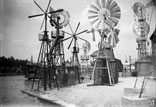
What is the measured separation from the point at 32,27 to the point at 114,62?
823cm

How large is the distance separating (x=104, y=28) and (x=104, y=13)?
1022mm

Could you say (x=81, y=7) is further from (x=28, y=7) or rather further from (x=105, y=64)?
(x=105, y=64)

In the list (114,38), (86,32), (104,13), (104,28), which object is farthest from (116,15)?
(86,32)

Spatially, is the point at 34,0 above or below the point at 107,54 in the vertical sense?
above

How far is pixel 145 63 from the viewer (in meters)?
21.3

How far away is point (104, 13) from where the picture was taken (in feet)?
43.3

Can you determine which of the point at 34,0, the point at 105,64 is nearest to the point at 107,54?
the point at 105,64

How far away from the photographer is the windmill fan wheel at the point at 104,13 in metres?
12.8

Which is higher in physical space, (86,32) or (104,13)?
(104,13)

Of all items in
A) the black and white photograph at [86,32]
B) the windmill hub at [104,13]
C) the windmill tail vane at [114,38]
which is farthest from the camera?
the windmill tail vane at [114,38]

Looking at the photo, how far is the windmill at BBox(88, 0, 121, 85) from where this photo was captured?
1292 cm

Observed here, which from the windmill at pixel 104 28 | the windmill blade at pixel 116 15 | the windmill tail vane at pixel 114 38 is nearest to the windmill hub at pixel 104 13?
the windmill at pixel 104 28

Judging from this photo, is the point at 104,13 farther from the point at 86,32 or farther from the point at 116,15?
the point at 86,32

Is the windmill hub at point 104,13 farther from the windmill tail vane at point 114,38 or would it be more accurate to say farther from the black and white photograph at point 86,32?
the windmill tail vane at point 114,38
